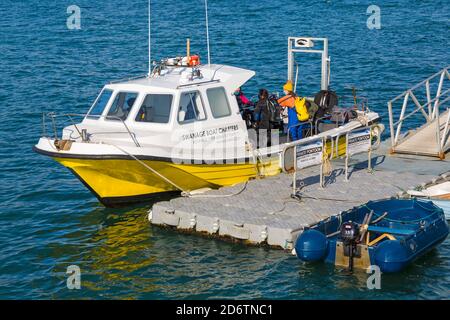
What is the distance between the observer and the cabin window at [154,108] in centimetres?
2319

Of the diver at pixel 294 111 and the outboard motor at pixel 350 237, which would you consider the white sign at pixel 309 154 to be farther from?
the outboard motor at pixel 350 237

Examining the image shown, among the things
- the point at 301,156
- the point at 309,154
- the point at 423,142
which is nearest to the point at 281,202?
the point at 301,156

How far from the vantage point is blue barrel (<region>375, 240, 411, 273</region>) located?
62.0 ft

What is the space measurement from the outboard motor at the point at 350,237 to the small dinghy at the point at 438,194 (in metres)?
3.78

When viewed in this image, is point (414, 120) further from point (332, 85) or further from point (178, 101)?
point (178, 101)

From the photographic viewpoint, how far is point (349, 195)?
22.5 metres

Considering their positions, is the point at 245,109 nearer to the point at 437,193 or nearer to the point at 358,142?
the point at 358,142

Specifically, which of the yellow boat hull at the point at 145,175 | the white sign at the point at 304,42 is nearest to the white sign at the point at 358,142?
the yellow boat hull at the point at 145,175

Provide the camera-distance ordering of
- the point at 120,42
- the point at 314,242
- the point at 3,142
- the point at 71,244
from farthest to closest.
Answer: the point at 120,42
the point at 3,142
the point at 71,244
the point at 314,242

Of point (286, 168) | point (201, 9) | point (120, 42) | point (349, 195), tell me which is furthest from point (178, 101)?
point (201, 9)

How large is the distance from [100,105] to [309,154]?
5594mm

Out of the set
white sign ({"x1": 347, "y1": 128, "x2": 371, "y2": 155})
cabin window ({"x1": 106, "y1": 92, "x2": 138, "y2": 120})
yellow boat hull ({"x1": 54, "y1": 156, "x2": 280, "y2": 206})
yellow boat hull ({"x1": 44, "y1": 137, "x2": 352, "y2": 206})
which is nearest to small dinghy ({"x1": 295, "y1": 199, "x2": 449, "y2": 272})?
white sign ({"x1": 347, "y1": 128, "x2": 371, "y2": 155})

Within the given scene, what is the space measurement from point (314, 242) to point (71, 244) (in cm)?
618

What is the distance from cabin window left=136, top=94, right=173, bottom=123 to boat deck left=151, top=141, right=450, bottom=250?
7.21 feet
